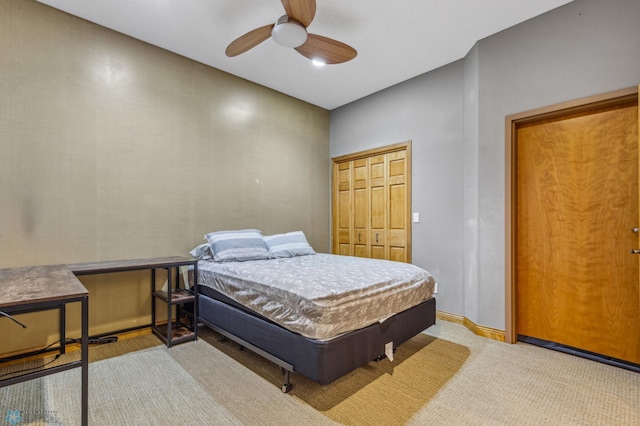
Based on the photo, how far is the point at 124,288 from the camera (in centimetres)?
302

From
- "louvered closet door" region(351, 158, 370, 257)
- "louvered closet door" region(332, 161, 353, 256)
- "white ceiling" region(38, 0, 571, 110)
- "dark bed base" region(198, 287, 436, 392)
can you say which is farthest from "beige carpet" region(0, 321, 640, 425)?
"white ceiling" region(38, 0, 571, 110)

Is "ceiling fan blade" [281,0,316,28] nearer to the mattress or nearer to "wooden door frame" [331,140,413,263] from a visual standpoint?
the mattress

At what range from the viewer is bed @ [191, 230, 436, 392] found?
1949mm

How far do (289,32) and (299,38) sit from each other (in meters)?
0.11

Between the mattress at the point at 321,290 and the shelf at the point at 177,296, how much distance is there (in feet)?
0.59

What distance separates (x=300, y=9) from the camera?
219cm

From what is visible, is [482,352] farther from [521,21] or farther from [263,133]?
[263,133]

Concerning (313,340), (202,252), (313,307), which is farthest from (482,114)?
(202,252)

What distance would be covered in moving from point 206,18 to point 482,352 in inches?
152

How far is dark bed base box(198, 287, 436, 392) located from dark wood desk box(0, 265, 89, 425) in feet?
3.44

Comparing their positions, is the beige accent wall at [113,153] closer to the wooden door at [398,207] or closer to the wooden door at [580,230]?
the wooden door at [398,207]

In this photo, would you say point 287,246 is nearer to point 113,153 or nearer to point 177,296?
point 177,296

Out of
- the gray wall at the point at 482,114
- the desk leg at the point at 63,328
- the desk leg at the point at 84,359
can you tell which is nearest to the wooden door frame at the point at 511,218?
the gray wall at the point at 482,114

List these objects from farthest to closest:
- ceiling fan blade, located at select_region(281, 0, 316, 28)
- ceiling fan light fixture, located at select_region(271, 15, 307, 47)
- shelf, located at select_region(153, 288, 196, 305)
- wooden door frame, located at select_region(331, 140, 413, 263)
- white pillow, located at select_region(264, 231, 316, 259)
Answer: wooden door frame, located at select_region(331, 140, 413, 263) → white pillow, located at select_region(264, 231, 316, 259) → shelf, located at select_region(153, 288, 196, 305) → ceiling fan light fixture, located at select_region(271, 15, 307, 47) → ceiling fan blade, located at select_region(281, 0, 316, 28)
